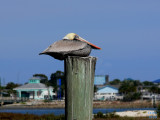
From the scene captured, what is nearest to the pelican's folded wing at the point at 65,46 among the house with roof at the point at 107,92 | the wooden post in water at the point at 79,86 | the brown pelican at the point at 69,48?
the brown pelican at the point at 69,48

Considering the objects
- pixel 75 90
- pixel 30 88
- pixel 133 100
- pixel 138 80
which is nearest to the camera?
pixel 75 90

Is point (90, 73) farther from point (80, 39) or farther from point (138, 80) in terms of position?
point (138, 80)

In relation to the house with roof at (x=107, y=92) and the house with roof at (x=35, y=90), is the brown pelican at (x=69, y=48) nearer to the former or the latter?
the house with roof at (x=35, y=90)

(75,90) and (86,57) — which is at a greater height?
(86,57)

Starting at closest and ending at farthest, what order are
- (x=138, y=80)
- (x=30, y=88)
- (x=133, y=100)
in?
(x=133, y=100), (x=30, y=88), (x=138, y=80)

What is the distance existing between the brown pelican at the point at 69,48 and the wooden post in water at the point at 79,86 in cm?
9

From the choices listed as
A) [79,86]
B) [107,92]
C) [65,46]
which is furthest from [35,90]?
[79,86]

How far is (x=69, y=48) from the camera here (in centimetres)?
611

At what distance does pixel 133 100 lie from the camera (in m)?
86.8

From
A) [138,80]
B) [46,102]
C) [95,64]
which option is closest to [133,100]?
[46,102]

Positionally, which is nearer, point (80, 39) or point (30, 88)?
point (80, 39)

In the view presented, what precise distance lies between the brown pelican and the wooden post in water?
9 cm

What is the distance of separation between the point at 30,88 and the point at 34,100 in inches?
137

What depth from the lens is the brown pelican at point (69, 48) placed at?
6.07 m
